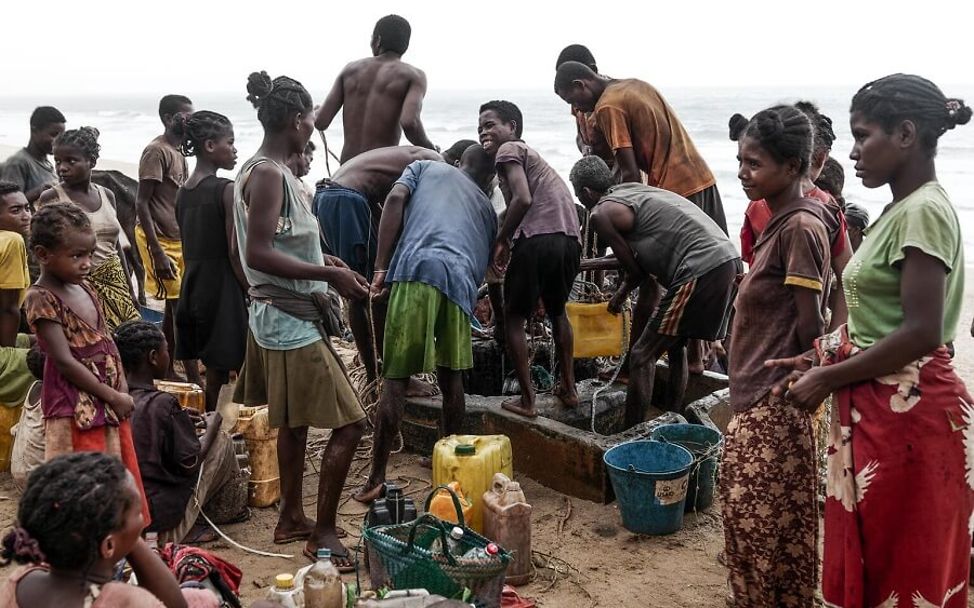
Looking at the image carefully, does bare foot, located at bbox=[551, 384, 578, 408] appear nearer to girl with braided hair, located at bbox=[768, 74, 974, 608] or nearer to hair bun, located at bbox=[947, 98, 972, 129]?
girl with braided hair, located at bbox=[768, 74, 974, 608]

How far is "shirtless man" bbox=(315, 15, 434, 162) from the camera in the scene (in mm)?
6883

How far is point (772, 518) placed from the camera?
3.38 meters

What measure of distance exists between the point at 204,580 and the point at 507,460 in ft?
5.99

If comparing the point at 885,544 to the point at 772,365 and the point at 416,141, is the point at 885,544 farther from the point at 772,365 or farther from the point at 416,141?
the point at 416,141

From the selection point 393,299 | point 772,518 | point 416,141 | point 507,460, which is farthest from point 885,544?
point 416,141

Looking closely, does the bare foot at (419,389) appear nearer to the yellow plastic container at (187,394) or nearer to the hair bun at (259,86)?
the yellow plastic container at (187,394)

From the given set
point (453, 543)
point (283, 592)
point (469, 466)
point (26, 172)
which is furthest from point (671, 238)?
point (26, 172)

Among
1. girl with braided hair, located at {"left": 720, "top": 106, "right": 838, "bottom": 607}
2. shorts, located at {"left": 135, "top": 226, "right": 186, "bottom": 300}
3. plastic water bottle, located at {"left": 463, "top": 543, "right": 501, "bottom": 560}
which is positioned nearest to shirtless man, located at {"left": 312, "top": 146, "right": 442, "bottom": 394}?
shorts, located at {"left": 135, "top": 226, "right": 186, "bottom": 300}

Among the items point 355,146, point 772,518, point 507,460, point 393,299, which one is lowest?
point 507,460

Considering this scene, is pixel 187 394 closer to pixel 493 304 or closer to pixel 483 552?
pixel 493 304

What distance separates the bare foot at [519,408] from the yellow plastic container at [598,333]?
0.76 m

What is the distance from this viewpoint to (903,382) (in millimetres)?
2771

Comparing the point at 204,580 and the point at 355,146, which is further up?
the point at 355,146

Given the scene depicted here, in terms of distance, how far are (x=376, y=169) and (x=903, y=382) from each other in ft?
12.9
